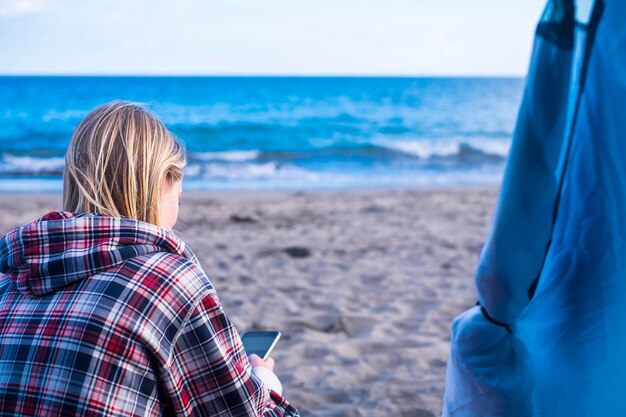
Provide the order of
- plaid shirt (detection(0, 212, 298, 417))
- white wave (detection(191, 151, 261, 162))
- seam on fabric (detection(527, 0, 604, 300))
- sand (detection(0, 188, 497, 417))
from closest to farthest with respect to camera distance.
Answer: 1. plaid shirt (detection(0, 212, 298, 417))
2. seam on fabric (detection(527, 0, 604, 300))
3. sand (detection(0, 188, 497, 417))
4. white wave (detection(191, 151, 261, 162))

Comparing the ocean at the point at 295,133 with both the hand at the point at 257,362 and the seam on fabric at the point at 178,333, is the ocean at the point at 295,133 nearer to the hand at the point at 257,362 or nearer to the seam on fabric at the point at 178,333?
the hand at the point at 257,362

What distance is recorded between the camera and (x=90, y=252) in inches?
48.2

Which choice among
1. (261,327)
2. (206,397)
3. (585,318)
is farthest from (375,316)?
(206,397)

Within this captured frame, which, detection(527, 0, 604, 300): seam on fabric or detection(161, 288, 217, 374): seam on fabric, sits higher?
detection(527, 0, 604, 300): seam on fabric

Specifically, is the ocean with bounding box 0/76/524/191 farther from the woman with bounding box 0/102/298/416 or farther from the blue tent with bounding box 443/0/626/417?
the blue tent with bounding box 443/0/626/417

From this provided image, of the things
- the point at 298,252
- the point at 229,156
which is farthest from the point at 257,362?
the point at 229,156

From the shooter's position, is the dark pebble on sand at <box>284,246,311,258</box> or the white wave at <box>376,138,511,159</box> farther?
the white wave at <box>376,138,511,159</box>

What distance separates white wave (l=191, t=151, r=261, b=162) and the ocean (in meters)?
0.02

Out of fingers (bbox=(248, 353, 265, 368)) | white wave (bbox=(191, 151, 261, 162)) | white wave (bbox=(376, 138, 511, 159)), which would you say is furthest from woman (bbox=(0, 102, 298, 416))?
white wave (bbox=(376, 138, 511, 159))

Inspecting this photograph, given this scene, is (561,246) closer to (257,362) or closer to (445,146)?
(257,362)

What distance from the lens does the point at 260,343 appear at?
6.27ft

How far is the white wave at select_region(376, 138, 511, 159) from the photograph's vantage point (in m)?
16.7

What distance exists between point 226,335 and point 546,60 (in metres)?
0.99

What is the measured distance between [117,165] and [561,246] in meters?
1.13
